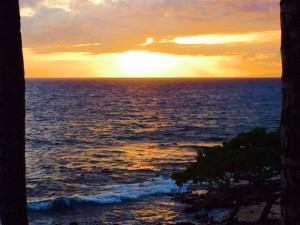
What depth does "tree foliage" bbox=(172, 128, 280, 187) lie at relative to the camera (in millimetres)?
16766

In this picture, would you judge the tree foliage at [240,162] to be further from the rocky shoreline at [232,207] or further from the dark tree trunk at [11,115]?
the dark tree trunk at [11,115]

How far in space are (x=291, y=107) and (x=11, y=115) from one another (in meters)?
2.73

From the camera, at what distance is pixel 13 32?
15.1ft

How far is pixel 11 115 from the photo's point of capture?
4.62m

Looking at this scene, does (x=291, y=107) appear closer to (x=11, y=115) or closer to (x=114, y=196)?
(x=11, y=115)

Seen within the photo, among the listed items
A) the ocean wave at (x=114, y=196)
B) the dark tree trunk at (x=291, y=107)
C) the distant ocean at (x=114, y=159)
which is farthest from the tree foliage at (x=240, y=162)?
the dark tree trunk at (x=291, y=107)

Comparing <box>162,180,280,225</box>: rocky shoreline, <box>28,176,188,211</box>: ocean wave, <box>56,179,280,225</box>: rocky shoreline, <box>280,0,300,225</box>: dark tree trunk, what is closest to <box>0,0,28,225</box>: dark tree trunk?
<box>280,0,300,225</box>: dark tree trunk

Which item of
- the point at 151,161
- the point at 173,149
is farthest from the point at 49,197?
the point at 173,149

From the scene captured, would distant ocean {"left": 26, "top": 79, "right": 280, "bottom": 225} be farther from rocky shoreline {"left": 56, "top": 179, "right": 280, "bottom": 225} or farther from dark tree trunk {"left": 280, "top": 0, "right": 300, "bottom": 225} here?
dark tree trunk {"left": 280, "top": 0, "right": 300, "bottom": 225}

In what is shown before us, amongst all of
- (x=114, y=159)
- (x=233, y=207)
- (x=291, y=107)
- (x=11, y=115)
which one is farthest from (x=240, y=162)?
(x=114, y=159)

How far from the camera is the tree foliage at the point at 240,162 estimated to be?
1677 cm

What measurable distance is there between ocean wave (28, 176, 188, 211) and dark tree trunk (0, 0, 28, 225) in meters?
24.9

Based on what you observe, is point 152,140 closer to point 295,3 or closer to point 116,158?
point 116,158

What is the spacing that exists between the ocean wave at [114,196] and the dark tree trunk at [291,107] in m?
26.8
